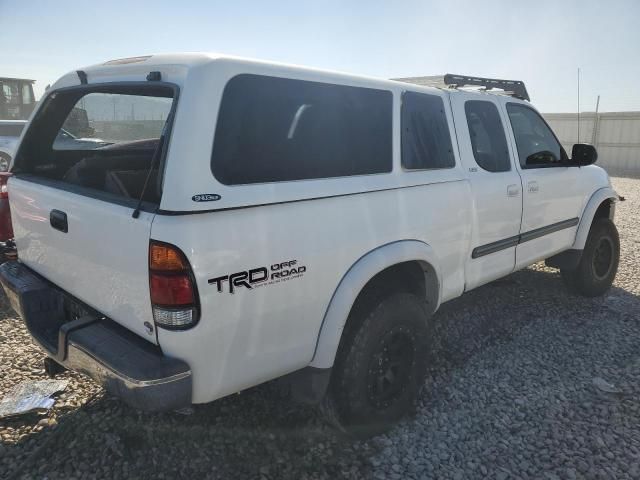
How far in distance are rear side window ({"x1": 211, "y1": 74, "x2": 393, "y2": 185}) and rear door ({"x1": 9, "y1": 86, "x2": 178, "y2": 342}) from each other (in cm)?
28

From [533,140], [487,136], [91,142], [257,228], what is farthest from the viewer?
[533,140]

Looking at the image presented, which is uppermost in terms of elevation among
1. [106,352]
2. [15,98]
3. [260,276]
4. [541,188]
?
[15,98]

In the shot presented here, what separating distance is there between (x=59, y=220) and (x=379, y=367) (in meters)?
1.80

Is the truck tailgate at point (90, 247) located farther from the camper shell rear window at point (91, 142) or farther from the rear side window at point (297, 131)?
the rear side window at point (297, 131)

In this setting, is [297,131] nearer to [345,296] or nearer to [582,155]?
[345,296]

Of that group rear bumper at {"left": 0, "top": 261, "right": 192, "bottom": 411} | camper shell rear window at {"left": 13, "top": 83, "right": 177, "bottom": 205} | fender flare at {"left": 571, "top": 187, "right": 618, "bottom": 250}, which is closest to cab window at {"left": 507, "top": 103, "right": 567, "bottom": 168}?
fender flare at {"left": 571, "top": 187, "right": 618, "bottom": 250}

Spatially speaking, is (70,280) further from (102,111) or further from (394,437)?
(394,437)

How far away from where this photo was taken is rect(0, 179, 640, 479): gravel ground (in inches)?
97.0

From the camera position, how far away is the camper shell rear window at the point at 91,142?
2639mm

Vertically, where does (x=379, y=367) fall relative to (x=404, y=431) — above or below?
above

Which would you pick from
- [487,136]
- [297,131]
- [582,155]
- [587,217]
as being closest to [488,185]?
[487,136]

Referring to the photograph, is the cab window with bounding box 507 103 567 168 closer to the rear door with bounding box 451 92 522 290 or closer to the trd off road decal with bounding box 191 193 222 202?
the rear door with bounding box 451 92 522 290

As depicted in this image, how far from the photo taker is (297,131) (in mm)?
2195

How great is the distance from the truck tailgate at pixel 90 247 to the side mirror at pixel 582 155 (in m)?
3.71
